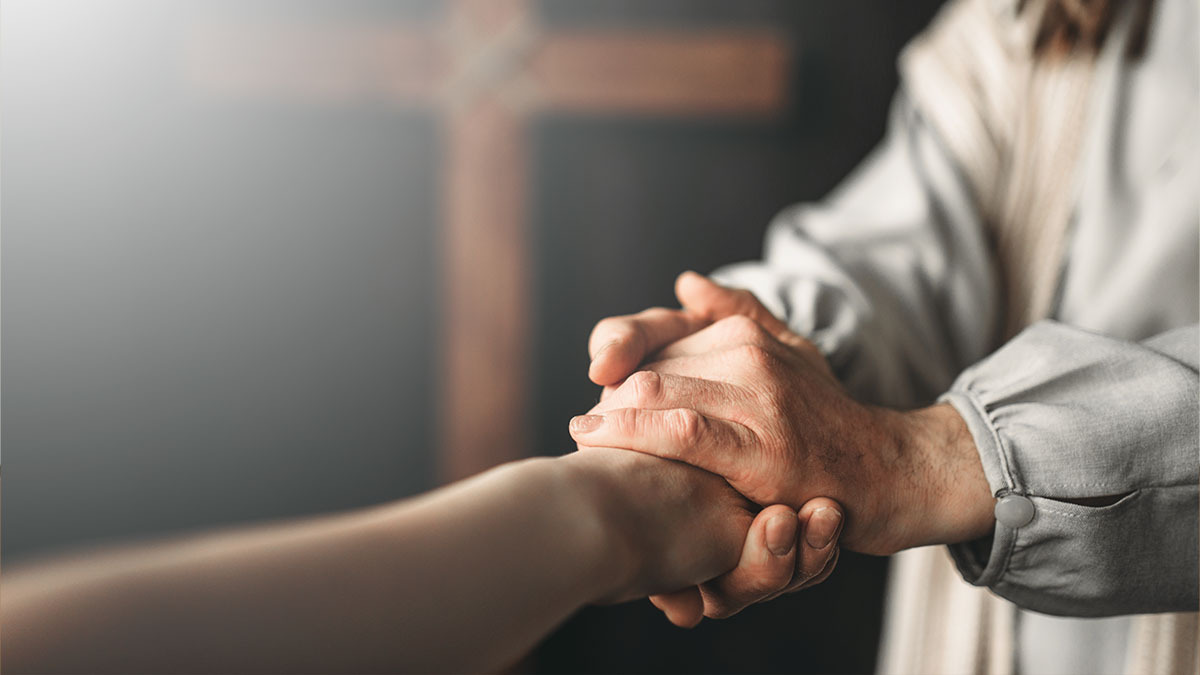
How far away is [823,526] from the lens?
0.45m

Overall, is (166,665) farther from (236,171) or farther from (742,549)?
(236,171)

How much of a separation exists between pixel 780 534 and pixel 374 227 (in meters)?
1.01

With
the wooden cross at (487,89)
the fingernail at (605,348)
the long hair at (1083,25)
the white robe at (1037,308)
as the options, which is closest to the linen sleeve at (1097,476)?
the white robe at (1037,308)

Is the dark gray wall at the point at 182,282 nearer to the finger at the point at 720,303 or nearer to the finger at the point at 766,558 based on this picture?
the finger at the point at 720,303

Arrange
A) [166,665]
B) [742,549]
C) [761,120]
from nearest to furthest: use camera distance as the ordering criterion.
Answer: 1. [166,665]
2. [742,549]
3. [761,120]

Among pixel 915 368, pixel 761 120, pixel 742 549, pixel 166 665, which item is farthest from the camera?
pixel 761 120

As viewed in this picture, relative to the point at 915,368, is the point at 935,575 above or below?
below

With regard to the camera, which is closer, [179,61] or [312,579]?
[312,579]

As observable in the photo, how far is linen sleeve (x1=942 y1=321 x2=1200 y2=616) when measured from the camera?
0.46 meters

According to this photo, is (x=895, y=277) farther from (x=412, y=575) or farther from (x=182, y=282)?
(x=182, y=282)

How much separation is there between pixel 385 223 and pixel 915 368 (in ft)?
2.89

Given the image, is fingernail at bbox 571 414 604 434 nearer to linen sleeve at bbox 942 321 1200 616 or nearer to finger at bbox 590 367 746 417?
finger at bbox 590 367 746 417

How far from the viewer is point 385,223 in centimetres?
133

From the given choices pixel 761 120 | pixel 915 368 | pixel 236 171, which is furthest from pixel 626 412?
pixel 236 171
